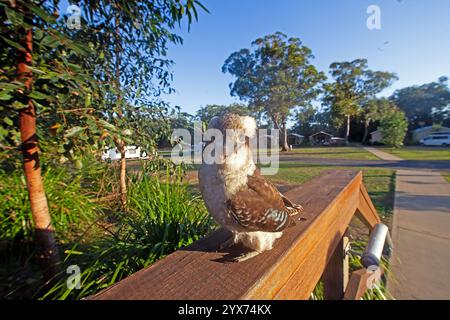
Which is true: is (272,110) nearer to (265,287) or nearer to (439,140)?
(265,287)

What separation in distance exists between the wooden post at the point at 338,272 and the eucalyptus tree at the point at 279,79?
2068cm

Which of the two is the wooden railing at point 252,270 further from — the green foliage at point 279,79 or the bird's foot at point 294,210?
the green foliage at point 279,79

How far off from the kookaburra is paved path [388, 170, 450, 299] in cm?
200

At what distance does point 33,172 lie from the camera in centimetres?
157

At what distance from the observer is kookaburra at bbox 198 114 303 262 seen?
108 centimetres

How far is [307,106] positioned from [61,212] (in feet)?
85.7

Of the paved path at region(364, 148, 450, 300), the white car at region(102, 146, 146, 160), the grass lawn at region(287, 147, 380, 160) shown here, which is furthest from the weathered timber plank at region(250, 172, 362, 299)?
the grass lawn at region(287, 147, 380, 160)

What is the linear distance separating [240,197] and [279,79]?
23067 mm

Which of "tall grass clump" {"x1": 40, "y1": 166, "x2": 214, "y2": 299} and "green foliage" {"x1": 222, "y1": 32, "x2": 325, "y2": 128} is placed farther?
"green foliage" {"x1": 222, "y1": 32, "x2": 325, "y2": 128}

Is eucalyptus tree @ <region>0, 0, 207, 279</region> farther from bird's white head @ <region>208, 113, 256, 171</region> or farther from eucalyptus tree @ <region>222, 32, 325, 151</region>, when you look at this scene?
eucalyptus tree @ <region>222, 32, 325, 151</region>

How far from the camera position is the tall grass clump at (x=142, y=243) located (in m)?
1.65

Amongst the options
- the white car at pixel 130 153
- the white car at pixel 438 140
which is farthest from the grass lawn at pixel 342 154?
the white car at pixel 438 140

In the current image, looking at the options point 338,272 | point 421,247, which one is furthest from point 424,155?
point 338,272
